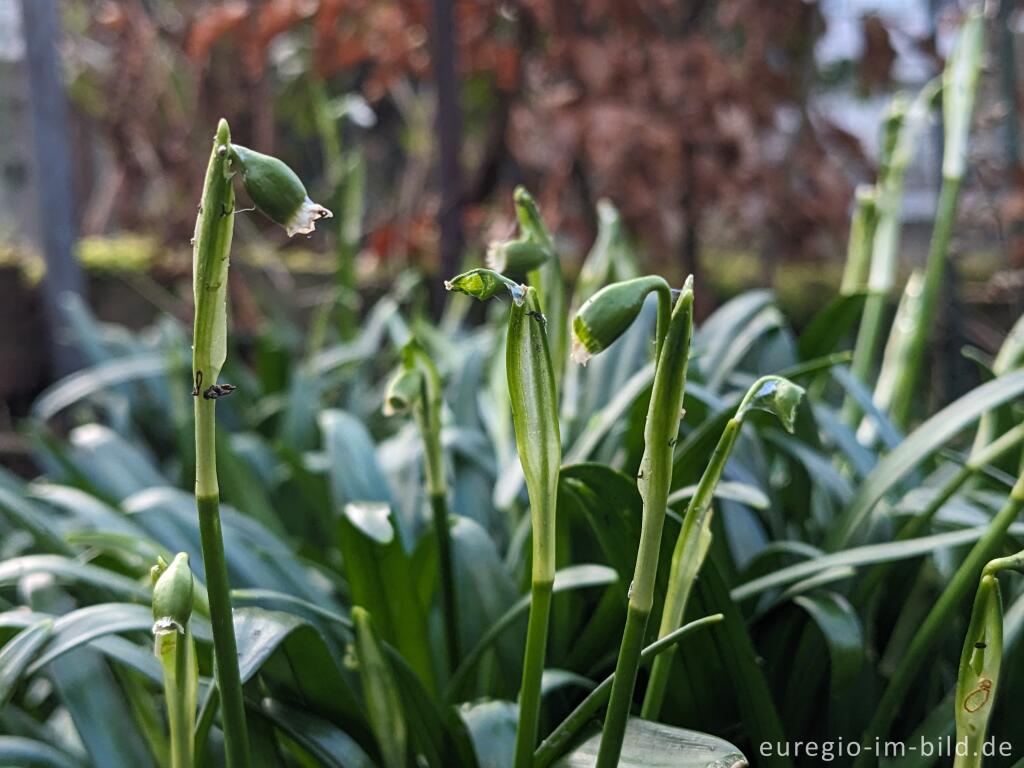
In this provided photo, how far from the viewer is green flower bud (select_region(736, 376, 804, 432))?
582 millimetres

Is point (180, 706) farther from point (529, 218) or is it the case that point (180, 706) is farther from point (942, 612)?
point (942, 612)

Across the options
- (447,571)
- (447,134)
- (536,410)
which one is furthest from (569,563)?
(447,134)

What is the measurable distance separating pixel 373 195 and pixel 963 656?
515 cm

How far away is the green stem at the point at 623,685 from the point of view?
0.60 m

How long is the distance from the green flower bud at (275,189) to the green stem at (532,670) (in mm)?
257

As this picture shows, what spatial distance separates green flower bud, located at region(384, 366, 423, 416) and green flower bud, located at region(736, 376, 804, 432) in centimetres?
29

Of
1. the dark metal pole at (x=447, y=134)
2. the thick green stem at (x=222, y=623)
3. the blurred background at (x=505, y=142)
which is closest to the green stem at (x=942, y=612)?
the thick green stem at (x=222, y=623)

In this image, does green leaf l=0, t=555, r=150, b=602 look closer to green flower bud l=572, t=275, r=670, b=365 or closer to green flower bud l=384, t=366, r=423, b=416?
green flower bud l=384, t=366, r=423, b=416

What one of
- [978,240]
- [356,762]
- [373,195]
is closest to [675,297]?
[356,762]

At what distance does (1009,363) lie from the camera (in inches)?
45.6

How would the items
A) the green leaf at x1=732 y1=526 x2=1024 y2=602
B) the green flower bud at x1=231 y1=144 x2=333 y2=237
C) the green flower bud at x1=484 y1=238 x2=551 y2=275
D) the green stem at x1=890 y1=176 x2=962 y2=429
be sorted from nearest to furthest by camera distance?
the green flower bud at x1=231 y1=144 x2=333 y2=237, the green flower bud at x1=484 y1=238 x2=551 y2=275, the green leaf at x1=732 y1=526 x2=1024 y2=602, the green stem at x1=890 y1=176 x2=962 y2=429

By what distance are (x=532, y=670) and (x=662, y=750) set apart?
0.33 feet

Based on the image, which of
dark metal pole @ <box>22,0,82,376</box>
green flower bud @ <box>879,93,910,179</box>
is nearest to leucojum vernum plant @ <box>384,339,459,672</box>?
green flower bud @ <box>879,93,910,179</box>

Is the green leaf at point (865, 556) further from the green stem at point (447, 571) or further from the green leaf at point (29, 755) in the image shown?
the green leaf at point (29, 755)
